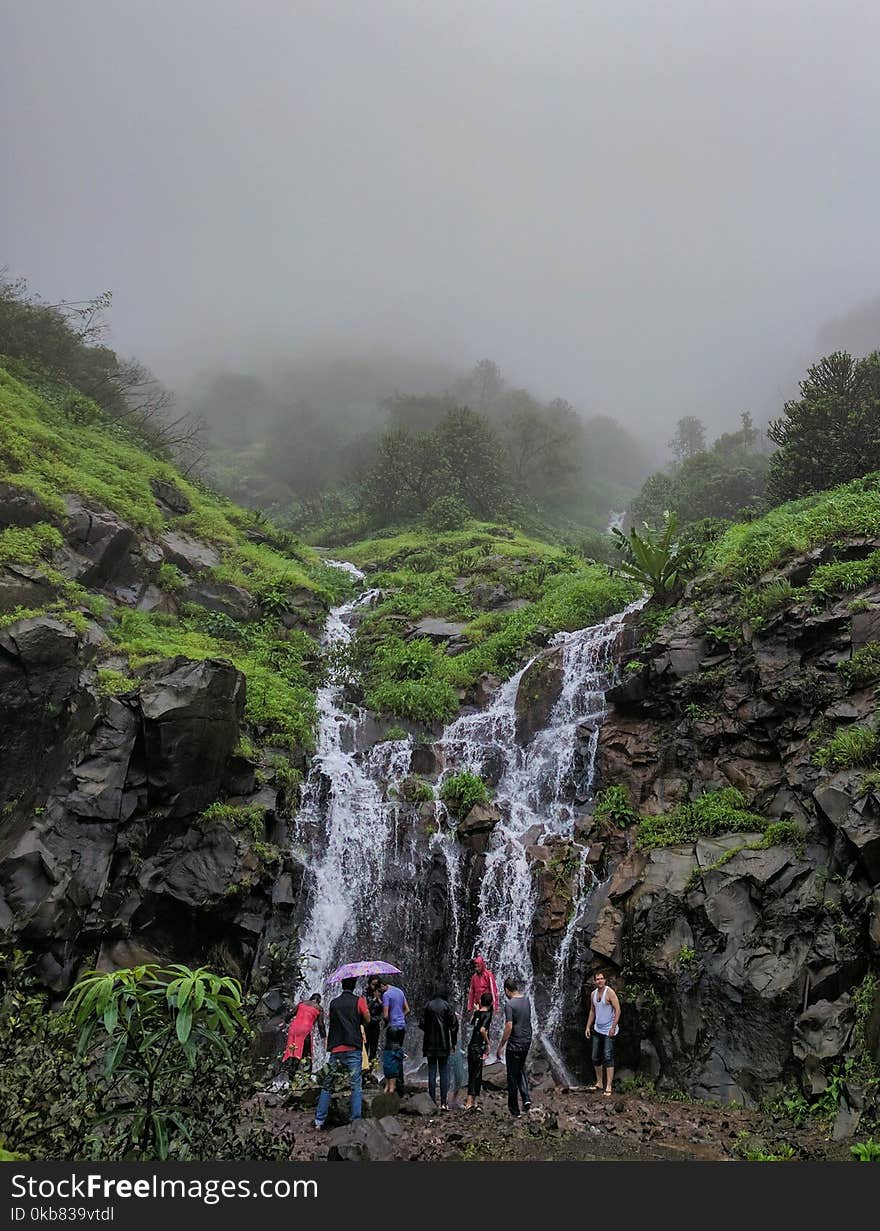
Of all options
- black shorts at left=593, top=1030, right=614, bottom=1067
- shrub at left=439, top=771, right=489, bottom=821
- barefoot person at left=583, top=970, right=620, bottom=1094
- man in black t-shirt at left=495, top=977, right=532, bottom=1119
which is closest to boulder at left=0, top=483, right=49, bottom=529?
shrub at left=439, top=771, right=489, bottom=821

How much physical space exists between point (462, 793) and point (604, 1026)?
6.17m

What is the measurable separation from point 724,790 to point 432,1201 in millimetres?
9685

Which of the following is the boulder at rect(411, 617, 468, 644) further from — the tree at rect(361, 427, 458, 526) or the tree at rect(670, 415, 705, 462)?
the tree at rect(670, 415, 705, 462)

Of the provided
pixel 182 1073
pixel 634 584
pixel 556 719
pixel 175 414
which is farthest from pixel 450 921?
pixel 175 414

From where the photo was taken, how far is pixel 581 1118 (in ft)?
28.5

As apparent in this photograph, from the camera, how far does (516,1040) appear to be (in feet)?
27.3

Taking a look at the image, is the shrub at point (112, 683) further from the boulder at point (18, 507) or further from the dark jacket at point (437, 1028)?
the dark jacket at point (437, 1028)

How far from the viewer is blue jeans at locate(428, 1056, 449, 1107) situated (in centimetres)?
889

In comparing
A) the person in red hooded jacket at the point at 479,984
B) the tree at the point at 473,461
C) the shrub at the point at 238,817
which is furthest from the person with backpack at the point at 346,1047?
the tree at the point at 473,461

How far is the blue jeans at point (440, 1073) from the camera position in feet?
29.2

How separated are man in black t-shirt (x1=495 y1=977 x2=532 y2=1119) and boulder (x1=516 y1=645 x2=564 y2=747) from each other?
28.8ft

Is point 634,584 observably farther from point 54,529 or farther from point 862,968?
point 54,529

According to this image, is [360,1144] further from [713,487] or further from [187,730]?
[713,487]

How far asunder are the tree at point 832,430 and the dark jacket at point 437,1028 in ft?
69.7
